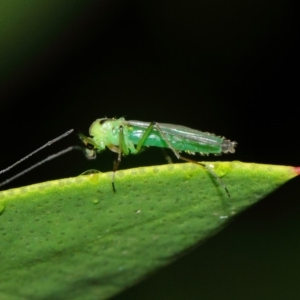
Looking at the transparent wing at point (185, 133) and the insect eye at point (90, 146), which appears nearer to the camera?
the transparent wing at point (185, 133)

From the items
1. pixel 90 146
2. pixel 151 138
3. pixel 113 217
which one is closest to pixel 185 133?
Answer: pixel 151 138

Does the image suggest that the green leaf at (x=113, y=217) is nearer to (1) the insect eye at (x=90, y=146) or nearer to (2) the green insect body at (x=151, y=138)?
(2) the green insect body at (x=151, y=138)

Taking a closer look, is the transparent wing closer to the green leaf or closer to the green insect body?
the green insect body

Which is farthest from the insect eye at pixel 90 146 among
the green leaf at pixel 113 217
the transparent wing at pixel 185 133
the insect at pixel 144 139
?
the green leaf at pixel 113 217

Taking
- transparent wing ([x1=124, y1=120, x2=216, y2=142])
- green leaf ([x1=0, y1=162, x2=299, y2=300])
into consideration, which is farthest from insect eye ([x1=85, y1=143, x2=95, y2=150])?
green leaf ([x1=0, y1=162, x2=299, y2=300])

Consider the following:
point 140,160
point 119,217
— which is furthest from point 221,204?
point 140,160

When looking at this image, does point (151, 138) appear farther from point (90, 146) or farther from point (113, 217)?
point (113, 217)
